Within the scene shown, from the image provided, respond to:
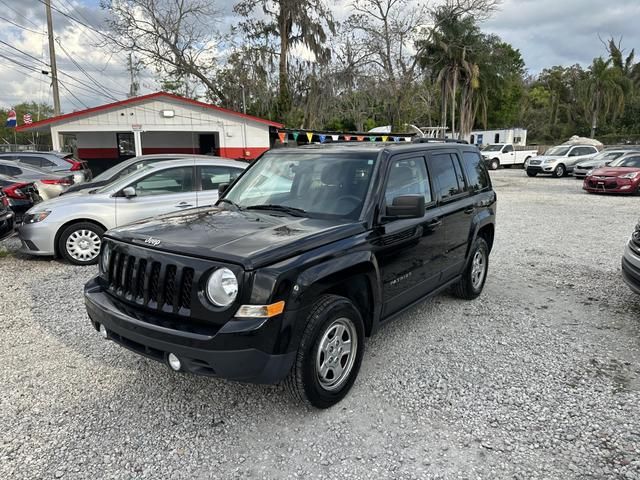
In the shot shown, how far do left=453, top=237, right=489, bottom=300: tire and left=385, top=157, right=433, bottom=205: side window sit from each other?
1.28 metres

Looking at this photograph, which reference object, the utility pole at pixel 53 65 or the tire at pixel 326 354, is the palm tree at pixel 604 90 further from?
the tire at pixel 326 354

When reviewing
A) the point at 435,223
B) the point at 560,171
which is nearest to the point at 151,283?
the point at 435,223

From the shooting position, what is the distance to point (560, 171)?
24.1 m

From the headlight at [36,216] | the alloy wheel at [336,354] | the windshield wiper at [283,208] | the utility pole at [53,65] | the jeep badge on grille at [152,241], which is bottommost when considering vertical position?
the alloy wheel at [336,354]

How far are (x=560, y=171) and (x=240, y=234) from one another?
81.8ft

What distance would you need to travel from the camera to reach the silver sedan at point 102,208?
6.88 meters

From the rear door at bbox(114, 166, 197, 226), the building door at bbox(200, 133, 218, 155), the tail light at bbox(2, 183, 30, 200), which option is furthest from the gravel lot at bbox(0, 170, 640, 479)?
the building door at bbox(200, 133, 218, 155)

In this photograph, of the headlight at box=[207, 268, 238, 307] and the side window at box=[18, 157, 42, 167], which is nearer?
the headlight at box=[207, 268, 238, 307]

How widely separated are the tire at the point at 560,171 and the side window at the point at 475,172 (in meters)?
21.0

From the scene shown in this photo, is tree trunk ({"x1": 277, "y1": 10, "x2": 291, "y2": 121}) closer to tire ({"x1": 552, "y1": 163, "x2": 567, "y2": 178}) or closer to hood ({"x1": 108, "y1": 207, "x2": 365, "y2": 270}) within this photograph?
tire ({"x1": 552, "y1": 163, "x2": 567, "y2": 178})

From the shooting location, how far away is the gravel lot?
271 cm

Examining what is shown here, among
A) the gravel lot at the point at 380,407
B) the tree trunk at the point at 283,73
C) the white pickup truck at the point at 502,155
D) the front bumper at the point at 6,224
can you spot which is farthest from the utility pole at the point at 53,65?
the white pickup truck at the point at 502,155

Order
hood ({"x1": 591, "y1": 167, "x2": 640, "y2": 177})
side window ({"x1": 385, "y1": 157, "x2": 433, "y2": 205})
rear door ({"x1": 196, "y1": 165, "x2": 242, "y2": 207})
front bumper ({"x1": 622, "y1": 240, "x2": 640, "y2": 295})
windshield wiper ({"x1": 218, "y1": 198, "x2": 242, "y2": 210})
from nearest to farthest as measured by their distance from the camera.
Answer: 1. side window ({"x1": 385, "y1": 157, "x2": 433, "y2": 205})
2. windshield wiper ({"x1": 218, "y1": 198, "x2": 242, "y2": 210})
3. front bumper ({"x1": 622, "y1": 240, "x2": 640, "y2": 295})
4. rear door ({"x1": 196, "y1": 165, "x2": 242, "y2": 207})
5. hood ({"x1": 591, "y1": 167, "x2": 640, "y2": 177})

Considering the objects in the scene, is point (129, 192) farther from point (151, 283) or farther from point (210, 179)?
point (151, 283)
